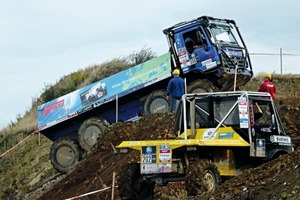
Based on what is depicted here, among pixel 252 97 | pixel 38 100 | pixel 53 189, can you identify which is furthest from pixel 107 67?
pixel 252 97

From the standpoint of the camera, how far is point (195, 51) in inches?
909

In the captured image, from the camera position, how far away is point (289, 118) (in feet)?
70.6

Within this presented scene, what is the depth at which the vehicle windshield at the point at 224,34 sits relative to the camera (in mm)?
23252

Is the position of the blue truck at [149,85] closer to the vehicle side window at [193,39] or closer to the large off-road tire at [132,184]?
the vehicle side window at [193,39]

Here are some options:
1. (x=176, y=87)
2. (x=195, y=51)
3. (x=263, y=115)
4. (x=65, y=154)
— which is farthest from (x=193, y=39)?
(x=263, y=115)

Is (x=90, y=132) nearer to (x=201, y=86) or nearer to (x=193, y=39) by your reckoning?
(x=201, y=86)

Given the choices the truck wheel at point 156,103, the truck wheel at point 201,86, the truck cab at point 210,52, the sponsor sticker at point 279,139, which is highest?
the truck cab at point 210,52

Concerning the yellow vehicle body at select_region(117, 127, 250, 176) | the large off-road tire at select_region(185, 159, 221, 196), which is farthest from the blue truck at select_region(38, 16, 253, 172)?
the large off-road tire at select_region(185, 159, 221, 196)

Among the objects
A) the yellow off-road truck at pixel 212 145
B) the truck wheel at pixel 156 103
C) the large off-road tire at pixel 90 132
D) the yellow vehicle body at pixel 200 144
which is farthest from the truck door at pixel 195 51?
the yellow vehicle body at pixel 200 144

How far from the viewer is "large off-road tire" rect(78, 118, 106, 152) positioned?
25.0 meters

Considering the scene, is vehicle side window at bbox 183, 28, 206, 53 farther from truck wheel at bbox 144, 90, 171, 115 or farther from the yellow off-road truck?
the yellow off-road truck

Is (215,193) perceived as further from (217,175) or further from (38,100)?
(38,100)

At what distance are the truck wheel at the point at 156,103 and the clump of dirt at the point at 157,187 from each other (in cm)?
117

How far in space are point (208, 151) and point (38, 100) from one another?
2861 centimetres
